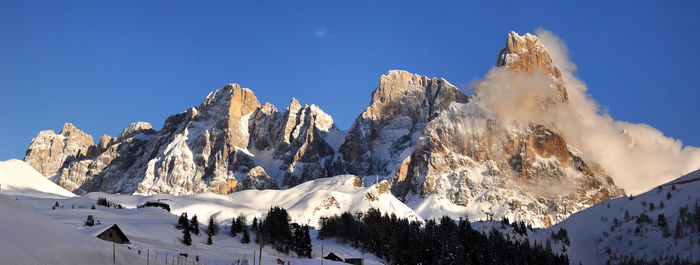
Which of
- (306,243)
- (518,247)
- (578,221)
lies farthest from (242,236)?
(578,221)

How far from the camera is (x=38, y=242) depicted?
29.5 m

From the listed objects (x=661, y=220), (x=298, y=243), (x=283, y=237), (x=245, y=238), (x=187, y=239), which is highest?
(x=661, y=220)

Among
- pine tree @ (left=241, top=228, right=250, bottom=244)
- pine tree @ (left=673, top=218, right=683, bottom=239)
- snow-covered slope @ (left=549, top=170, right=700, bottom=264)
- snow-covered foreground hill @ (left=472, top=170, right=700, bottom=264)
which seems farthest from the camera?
pine tree @ (left=241, top=228, right=250, bottom=244)

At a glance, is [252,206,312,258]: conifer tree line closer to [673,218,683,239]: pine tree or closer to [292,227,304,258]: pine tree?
[292,227,304,258]: pine tree

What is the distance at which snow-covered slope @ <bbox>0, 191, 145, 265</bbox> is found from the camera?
91.4ft

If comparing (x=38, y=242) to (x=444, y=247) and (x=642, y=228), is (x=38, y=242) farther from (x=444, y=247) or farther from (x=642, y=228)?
(x=642, y=228)

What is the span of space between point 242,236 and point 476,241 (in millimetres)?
51485

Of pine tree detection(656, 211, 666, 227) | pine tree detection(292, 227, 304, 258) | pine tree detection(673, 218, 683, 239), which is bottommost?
pine tree detection(292, 227, 304, 258)

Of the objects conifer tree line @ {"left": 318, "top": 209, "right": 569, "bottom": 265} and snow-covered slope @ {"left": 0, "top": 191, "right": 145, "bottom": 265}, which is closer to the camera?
snow-covered slope @ {"left": 0, "top": 191, "right": 145, "bottom": 265}

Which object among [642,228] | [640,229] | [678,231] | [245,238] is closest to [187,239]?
[245,238]

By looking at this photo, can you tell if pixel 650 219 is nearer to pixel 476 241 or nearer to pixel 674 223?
pixel 674 223

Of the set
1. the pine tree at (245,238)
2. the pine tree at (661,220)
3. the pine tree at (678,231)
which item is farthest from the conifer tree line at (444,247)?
the pine tree at (245,238)

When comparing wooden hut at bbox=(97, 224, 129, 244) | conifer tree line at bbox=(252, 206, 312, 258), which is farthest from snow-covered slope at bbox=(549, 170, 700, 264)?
wooden hut at bbox=(97, 224, 129, 244)

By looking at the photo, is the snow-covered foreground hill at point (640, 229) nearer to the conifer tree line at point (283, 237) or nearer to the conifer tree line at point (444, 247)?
the conifer tree line at point (444, 247)
